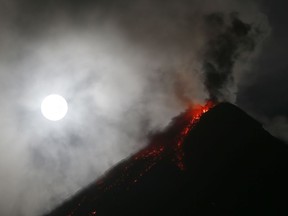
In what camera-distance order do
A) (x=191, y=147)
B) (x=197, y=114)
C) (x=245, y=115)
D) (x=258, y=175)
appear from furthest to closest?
(x=197, y=114) < (x=245, y=115) < (x=191, y=147) < (x=258, y=175)

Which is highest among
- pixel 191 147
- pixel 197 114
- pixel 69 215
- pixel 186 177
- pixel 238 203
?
pixel 197 114

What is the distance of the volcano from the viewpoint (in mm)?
67188

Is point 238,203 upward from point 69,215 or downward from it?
downward

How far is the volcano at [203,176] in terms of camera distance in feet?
220

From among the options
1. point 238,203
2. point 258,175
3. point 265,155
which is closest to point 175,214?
point 238,203

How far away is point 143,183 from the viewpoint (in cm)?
7594

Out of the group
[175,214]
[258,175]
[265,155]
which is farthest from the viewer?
[265,155]

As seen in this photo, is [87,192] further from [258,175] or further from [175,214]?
[258,175]

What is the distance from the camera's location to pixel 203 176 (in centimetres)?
7475

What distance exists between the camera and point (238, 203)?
66.4 meters

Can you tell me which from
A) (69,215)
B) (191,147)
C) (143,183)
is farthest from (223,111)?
(69,215)

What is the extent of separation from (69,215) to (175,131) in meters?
32.4

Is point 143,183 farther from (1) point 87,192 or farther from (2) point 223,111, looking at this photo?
(2) point 223,111

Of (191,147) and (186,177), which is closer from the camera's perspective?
(186,177)
